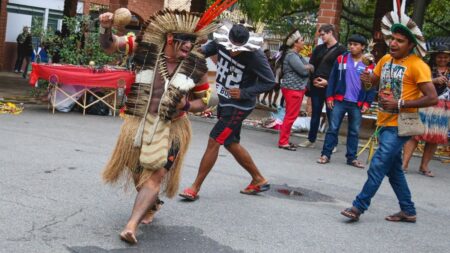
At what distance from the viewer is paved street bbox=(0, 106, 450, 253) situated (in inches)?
188

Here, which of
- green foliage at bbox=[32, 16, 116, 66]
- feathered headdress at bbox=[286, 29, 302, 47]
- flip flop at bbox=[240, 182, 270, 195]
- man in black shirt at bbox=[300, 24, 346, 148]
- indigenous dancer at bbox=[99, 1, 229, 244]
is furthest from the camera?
green foliage at bbox=[32, 16, 116, 66]

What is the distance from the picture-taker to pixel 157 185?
4.71 m

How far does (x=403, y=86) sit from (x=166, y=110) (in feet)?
7.58

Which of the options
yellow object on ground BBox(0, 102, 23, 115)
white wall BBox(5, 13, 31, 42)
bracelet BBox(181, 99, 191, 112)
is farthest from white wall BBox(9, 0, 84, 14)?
bracelet BBox(181, 99, 191, 112)

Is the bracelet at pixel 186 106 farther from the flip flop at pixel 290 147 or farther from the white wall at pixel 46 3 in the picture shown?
the white wall at pixel 46 3

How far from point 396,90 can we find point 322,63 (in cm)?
415

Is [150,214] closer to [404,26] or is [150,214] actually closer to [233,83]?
[233,83]

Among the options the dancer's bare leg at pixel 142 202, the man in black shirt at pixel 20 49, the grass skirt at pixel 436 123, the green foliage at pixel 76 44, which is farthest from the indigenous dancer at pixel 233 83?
the man in black shirt at pixel 20 49

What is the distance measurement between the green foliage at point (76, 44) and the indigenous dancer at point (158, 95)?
7830 mm

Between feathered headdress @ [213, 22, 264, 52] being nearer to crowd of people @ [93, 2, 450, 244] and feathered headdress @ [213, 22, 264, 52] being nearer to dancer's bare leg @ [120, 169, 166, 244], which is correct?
crowd of people @ [93, 2, 450, 244]

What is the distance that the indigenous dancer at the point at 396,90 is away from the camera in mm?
5633

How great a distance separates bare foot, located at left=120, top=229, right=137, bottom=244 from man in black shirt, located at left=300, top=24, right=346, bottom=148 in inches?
218

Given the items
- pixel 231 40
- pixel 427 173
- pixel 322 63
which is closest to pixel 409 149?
pixel 427 173

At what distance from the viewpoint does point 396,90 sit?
581 centimetres
